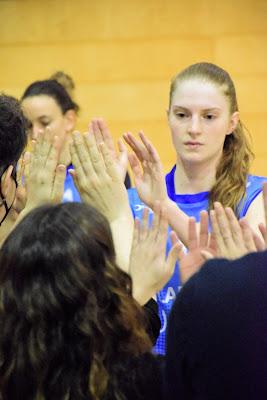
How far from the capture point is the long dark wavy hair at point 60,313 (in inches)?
50.5

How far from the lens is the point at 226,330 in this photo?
1.19m

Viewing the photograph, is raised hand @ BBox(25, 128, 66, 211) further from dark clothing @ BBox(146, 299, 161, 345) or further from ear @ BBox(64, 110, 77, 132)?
ear @ BBox(64, 110, 77, 132)

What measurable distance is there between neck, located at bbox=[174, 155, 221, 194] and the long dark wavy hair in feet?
3.55

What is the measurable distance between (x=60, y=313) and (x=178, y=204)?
111 cm

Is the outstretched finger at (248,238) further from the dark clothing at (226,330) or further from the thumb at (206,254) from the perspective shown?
the dark clothing at (226,330)

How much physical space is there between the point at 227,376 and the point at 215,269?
6.0 inches

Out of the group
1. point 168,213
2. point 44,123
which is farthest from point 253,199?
point 44,123

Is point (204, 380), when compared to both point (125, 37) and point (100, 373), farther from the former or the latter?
point (125, 37)

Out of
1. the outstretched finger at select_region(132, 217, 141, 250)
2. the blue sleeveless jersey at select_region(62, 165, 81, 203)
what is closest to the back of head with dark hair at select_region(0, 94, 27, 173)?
the outstretched finger at select_region(132, 217, 141, 250)

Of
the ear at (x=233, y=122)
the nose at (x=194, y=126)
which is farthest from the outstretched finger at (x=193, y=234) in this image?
the ear at (x=233, y=122)

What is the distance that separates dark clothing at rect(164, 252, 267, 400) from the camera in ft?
3.90

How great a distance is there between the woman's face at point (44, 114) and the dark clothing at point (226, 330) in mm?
2181

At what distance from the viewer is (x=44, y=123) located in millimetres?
3381

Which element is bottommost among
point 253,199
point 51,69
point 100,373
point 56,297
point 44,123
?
point 100,373
